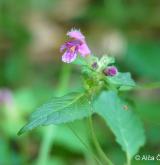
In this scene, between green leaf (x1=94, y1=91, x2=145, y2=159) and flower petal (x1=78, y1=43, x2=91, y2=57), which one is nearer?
flower petal (x1=78, y1=43, x2=91, y2=57)

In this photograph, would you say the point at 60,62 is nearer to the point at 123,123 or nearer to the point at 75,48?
the point at 123,123

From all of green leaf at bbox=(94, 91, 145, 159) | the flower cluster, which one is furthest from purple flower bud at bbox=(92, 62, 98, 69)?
green leaf at bbox=(94, 91, 145, 159)

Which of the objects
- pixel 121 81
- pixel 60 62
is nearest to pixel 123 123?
pixel 121 81

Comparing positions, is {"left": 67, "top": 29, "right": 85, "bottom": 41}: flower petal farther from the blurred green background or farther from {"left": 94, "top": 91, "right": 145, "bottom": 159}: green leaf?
the blurred green background

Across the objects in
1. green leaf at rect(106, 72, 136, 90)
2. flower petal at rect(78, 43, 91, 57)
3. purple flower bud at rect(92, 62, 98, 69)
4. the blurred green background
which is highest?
the blurred green background

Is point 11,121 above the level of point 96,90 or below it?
above

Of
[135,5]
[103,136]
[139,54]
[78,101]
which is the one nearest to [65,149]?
[103,136]

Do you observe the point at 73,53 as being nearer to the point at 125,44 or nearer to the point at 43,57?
the point at 125,44

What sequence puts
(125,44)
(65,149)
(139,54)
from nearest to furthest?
(65,149), (139,54), (125,44)
